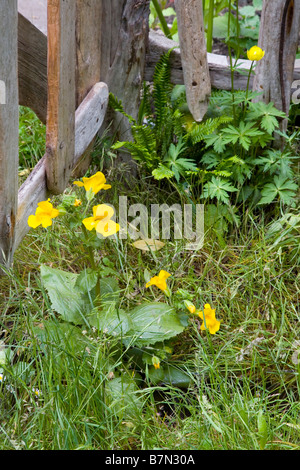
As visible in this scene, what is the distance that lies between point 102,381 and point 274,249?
3.76 ft

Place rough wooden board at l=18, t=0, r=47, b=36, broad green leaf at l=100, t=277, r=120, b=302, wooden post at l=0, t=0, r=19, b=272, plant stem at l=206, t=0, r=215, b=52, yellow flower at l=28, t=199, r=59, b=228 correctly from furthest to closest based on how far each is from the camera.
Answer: rough wooden board at l=18, t=0, r=47, b=36 < plant stem at l=206, t=0, r=215, b=52 < broad green leaf at l=100, t=277, r=120, b=302 < yellow flower at l=28, t=199, r=59, b=228 < wooden post at l=0, t=0, r=19, b=272

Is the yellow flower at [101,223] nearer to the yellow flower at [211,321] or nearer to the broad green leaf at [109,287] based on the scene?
the broad green leaf at [109,287]

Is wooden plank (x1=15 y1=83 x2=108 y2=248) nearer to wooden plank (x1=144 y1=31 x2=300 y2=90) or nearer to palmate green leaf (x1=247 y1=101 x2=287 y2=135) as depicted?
wooden plank (x1=144 y1=31 x2=300 y2=90)

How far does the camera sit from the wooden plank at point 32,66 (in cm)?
228

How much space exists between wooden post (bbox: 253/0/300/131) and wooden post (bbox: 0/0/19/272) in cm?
138

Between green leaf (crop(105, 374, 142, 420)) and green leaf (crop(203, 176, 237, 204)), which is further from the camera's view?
green leaf (crop(203, 176, 237, 204))

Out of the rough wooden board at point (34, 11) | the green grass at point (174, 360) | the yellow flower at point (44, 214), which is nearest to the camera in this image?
the green grass at point (174, 360)

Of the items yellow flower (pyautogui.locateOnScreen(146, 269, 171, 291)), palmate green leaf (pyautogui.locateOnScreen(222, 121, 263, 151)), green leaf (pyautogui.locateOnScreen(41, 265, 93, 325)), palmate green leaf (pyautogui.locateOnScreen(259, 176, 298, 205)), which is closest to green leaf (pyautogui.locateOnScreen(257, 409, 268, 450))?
yellow flower (pyautogui.locateOnScreen(146, 269, 171, 291))

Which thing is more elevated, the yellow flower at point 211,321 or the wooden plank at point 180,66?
the wooden plank at point 180,66

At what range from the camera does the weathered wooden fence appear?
6.96 ft

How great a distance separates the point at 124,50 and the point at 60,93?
0.68 meters

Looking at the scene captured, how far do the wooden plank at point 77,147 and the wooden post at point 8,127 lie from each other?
0.13m

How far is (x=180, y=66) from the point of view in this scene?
9.36ft

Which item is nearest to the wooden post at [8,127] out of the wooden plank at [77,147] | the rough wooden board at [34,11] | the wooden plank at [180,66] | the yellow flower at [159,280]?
the wooden plank at [77,147]
